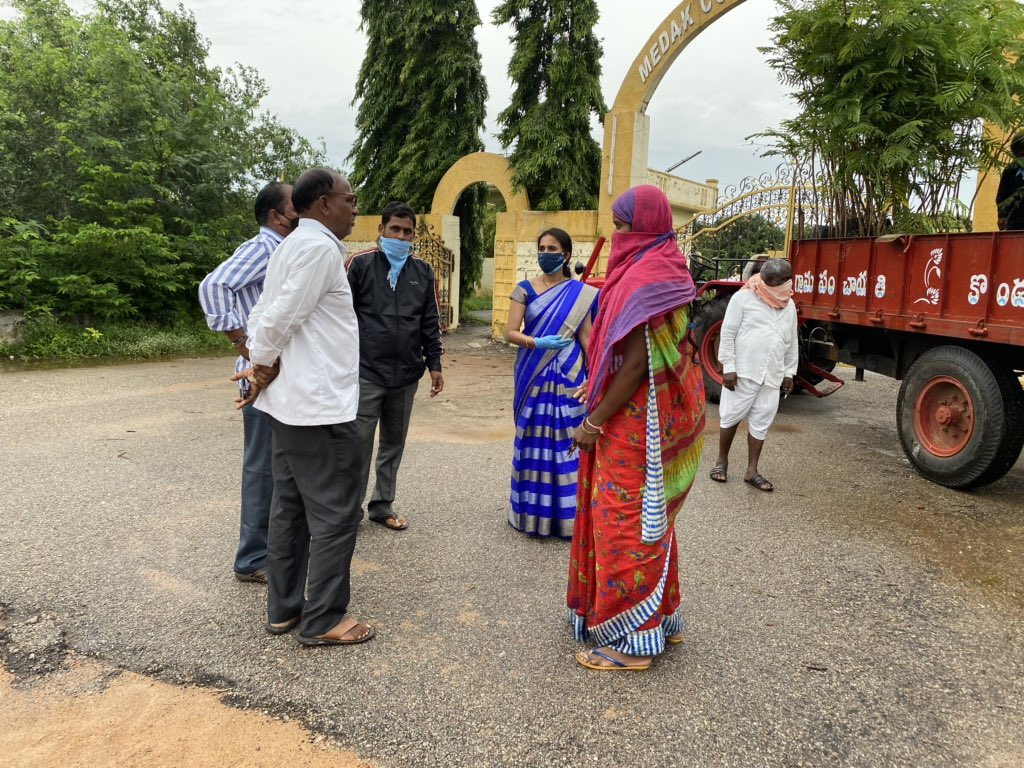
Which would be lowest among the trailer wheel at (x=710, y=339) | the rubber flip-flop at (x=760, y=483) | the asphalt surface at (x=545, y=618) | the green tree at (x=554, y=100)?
the asphalt surface at (x=545, y=618)

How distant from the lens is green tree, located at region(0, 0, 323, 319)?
10.2 metres

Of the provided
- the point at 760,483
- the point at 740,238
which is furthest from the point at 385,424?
the point at 740,238

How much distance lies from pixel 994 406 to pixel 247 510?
450cm

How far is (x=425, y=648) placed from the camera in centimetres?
266

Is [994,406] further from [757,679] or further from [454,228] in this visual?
[454,228]

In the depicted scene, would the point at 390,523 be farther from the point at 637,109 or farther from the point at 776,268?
the point at 637,109

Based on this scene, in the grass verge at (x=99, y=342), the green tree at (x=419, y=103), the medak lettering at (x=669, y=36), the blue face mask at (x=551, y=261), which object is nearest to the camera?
the blue face mask at (x=551, y=261)

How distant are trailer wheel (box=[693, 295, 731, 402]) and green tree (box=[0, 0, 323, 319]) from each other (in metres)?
8.00

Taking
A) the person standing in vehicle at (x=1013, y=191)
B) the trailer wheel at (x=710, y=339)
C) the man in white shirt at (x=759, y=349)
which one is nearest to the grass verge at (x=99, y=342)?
the trailer wheel at (x=710, y=339)

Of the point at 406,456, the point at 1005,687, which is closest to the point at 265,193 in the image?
the point at 406,456

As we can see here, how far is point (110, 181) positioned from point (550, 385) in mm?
9713

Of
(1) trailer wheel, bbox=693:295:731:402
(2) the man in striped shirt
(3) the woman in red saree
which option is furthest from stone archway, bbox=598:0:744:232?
(3) the woman in red saree

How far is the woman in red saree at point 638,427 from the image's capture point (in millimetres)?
2395

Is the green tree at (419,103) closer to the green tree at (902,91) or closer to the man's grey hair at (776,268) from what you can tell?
the green tree at (902,91)
